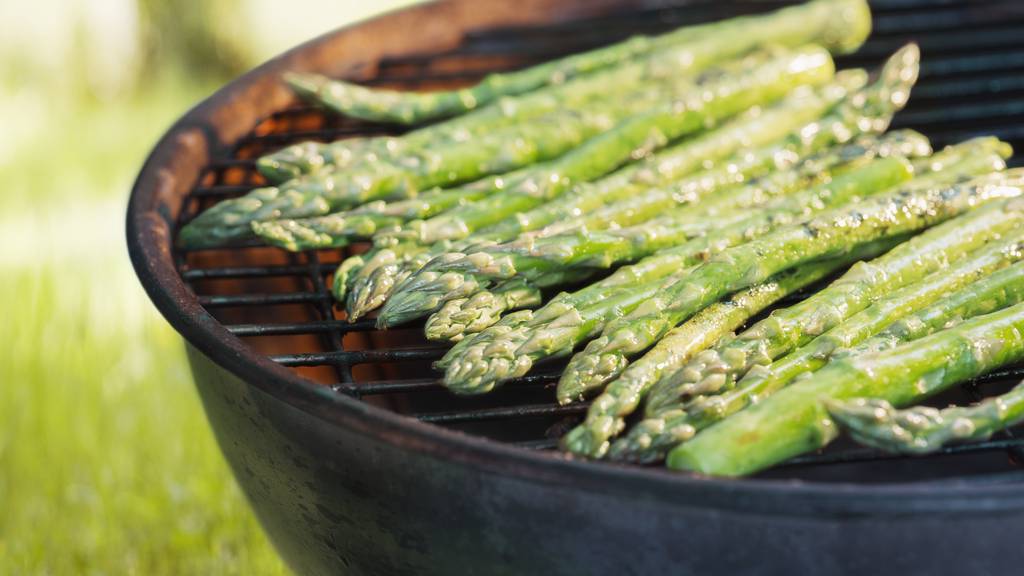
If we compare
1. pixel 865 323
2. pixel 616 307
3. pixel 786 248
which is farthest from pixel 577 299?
pixel 865 323

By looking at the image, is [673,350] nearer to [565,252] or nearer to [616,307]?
[616,307]

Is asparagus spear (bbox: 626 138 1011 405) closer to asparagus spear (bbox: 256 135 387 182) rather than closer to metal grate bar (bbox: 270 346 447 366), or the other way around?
metal grate bar (bbox: 270 346 447 366)

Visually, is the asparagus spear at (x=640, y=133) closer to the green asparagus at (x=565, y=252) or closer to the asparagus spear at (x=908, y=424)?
the green asparagus at (x=565, y=252)

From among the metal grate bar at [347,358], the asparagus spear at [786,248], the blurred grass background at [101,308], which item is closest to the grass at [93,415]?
the blurred grass background at [101,308]

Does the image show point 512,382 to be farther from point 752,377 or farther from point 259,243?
point 259,243

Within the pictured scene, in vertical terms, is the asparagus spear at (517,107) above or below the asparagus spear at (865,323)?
above

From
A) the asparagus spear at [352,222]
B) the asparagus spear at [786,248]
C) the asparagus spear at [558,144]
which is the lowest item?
the asparagus spear at [786,248]

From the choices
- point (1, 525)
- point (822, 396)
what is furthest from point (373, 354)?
point (1, 525)
